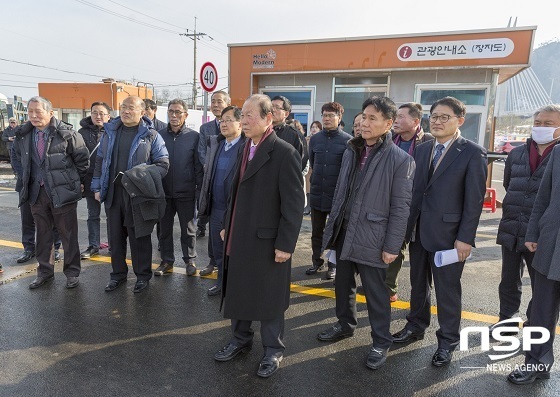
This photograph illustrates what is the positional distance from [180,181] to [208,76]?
4.59m

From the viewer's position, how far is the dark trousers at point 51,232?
4367 mm

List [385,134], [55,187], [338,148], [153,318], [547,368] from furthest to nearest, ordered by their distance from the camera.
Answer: [338,148] < [55,187] < [153,318] < [385,134] < [547,368]

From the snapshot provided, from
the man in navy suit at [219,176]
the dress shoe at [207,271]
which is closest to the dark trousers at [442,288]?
the man in navy suit at [219,176]

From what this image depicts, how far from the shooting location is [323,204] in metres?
4.77

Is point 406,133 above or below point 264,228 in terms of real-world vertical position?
above

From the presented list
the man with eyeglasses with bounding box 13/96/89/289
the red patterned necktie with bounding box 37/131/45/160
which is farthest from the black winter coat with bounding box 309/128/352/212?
the red patterned necktie with bounding box 37/131/45/160

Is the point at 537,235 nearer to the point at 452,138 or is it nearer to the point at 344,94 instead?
the point at 452,138

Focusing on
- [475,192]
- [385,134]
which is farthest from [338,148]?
[475,192]

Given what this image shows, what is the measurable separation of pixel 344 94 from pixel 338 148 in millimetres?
6724

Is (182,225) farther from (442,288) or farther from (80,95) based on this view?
(80,95)

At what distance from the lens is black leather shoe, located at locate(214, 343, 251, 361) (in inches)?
119

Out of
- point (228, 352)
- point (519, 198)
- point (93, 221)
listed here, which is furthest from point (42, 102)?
point (519, 198)

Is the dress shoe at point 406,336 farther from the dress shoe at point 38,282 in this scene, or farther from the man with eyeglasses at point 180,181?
the dress shoe at point 38,282

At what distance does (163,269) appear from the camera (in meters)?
4.86
